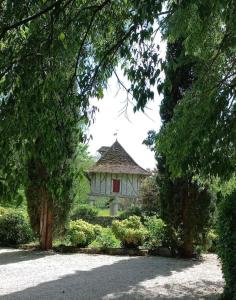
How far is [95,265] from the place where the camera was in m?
11.5

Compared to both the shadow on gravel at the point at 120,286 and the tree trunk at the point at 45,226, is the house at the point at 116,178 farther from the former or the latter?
the shadow on gravel at the point at 120,286

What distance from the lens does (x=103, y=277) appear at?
9.78 m

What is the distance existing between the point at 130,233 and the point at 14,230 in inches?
143

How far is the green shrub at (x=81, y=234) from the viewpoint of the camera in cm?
1398

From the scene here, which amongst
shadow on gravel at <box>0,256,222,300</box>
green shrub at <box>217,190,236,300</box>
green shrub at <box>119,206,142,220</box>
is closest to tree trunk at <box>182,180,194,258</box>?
shadow on gravel at <box>0,256,222,300</box>

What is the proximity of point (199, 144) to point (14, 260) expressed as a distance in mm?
5833

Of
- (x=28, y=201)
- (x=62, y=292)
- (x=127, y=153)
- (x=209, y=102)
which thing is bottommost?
(x=62, y=292)

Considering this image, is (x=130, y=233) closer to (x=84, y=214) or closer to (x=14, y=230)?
(x=14, y=230)

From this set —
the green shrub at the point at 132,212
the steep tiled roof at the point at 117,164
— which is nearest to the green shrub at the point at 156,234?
the green shrub at the point at 132,212

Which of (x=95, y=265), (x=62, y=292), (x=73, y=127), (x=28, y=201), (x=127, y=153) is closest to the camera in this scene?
(x=73, y=127)

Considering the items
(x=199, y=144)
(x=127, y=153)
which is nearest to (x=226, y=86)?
(x=199, y=144)

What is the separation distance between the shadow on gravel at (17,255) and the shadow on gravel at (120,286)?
2.14 m

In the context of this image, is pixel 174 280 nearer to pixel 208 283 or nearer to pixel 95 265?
pixel 208 283

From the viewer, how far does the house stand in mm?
31203
